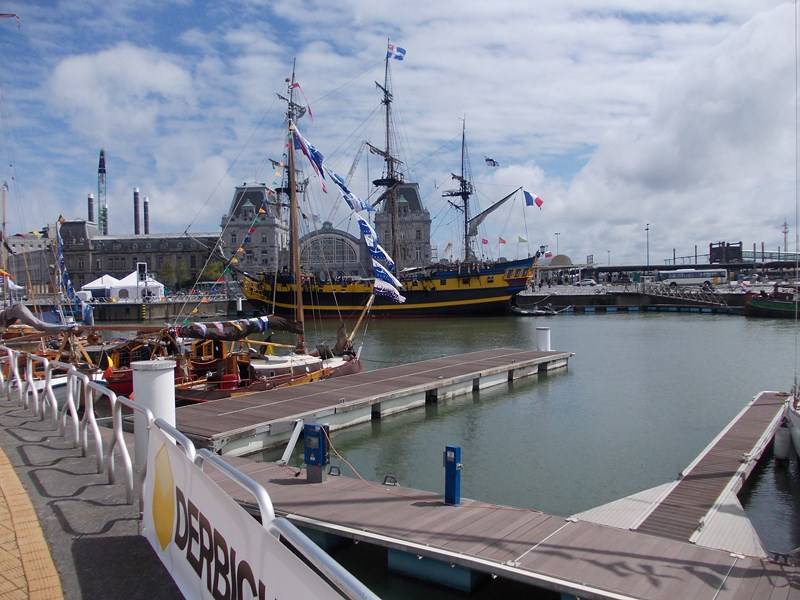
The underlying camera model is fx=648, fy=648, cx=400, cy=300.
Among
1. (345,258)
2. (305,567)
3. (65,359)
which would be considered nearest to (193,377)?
(65,359)

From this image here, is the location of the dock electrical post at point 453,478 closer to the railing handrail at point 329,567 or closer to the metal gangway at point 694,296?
the railing handrail at point 329,567

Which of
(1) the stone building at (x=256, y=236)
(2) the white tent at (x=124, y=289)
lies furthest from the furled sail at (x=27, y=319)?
(1) the stone building at (x=256, y=236)

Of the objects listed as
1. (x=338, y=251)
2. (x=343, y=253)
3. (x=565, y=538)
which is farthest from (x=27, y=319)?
(x=343, y=253)

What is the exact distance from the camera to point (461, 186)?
242 ft

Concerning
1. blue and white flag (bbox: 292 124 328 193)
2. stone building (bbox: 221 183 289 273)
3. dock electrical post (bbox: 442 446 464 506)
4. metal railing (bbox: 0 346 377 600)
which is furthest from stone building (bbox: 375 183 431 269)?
dock electrical post (bbox: 442 446 464 506)

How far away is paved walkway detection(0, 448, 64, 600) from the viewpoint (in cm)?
426

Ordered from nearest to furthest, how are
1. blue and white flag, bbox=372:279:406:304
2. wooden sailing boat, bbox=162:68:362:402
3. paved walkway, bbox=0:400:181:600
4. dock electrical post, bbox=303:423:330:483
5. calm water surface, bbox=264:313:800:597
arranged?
paved walkway, bbox=0:400:181:600
dock electrical post, bbox=303:423:330:483
calm water surface, bbox=264:313:800:597
wooden sailing boat, bbox=162:68:362:402
blue and white flag, bbox=372:279:406:304

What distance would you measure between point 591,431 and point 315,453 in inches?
389

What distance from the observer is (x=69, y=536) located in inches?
206

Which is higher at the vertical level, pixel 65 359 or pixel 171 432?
pixel 171 432

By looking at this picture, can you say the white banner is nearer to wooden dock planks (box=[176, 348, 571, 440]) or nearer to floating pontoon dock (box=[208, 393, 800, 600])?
floating pontoon dock (box=[208, 393, 800, 600])

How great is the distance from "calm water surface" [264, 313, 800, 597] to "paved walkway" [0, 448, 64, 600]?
13.8 feet

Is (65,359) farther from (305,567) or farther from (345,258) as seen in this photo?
(345,258)

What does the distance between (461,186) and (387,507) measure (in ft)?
221
